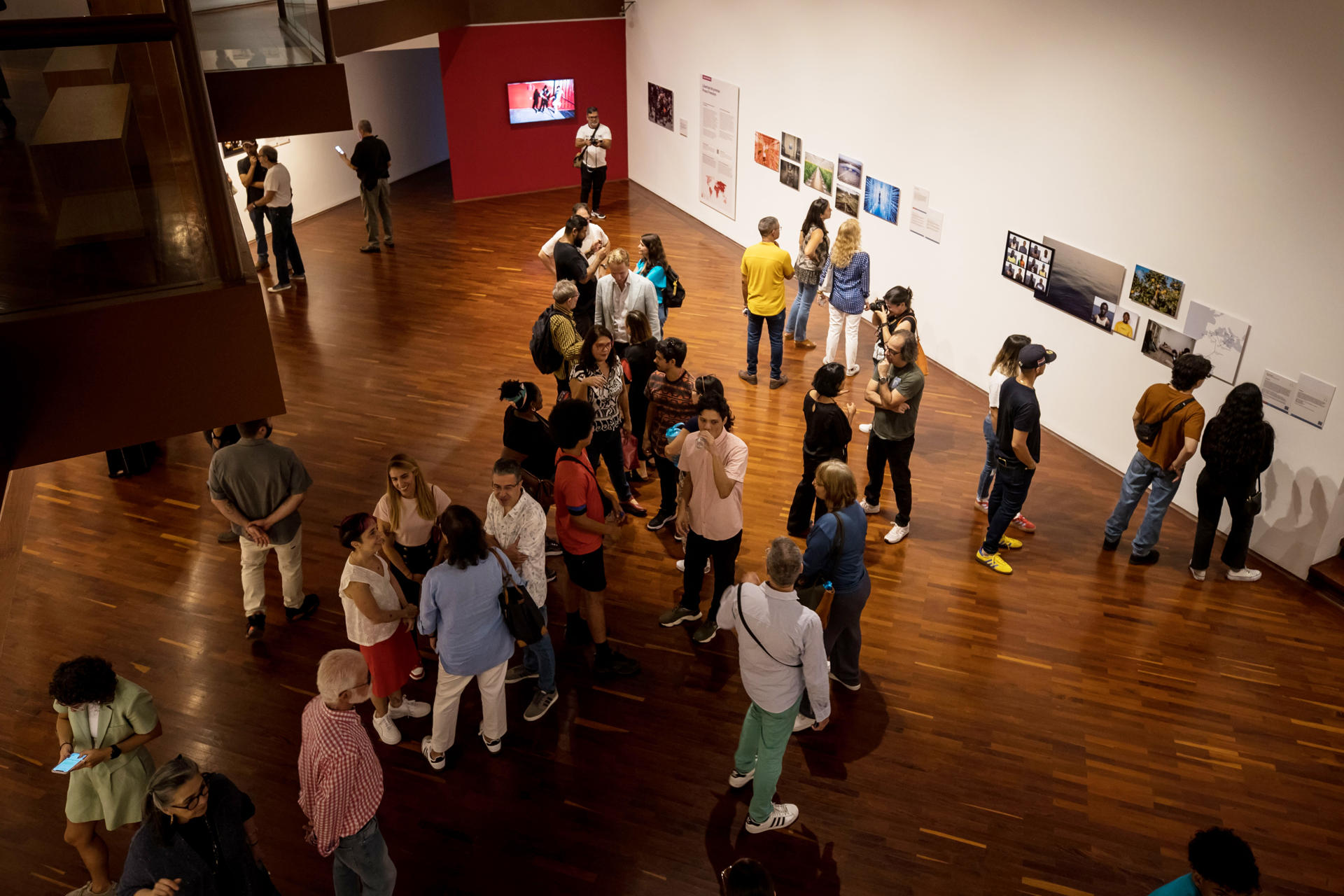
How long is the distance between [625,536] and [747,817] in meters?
2.65

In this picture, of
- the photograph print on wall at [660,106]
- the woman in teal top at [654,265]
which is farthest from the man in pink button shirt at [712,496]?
the photograph print on wall at [660,106]

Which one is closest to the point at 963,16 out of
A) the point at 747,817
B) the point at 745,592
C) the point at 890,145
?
the point at 890,145

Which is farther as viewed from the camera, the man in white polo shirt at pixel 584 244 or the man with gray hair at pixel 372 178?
the man with gray hair at pixel 372 178

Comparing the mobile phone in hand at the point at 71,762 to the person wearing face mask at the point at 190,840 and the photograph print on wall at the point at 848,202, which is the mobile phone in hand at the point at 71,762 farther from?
the photograph print on wall at the point at 848,202

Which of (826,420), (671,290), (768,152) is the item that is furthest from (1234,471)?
(768,152)

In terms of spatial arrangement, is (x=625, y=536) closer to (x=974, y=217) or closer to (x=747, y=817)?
(x=747, y=817)

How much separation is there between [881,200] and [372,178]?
664cm

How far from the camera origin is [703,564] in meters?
5.53

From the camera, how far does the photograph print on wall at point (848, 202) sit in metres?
10.3

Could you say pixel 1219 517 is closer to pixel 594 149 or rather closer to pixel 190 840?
pixel 190 840

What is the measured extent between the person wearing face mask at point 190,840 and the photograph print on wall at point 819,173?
9.22 metres

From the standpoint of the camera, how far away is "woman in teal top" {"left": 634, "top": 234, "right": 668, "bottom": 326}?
7.61 meters

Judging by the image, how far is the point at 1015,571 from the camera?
6391 millimetres

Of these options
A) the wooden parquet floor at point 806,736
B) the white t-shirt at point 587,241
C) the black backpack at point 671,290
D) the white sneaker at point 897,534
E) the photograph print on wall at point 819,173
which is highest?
the photograph print on wall at point 819,173
